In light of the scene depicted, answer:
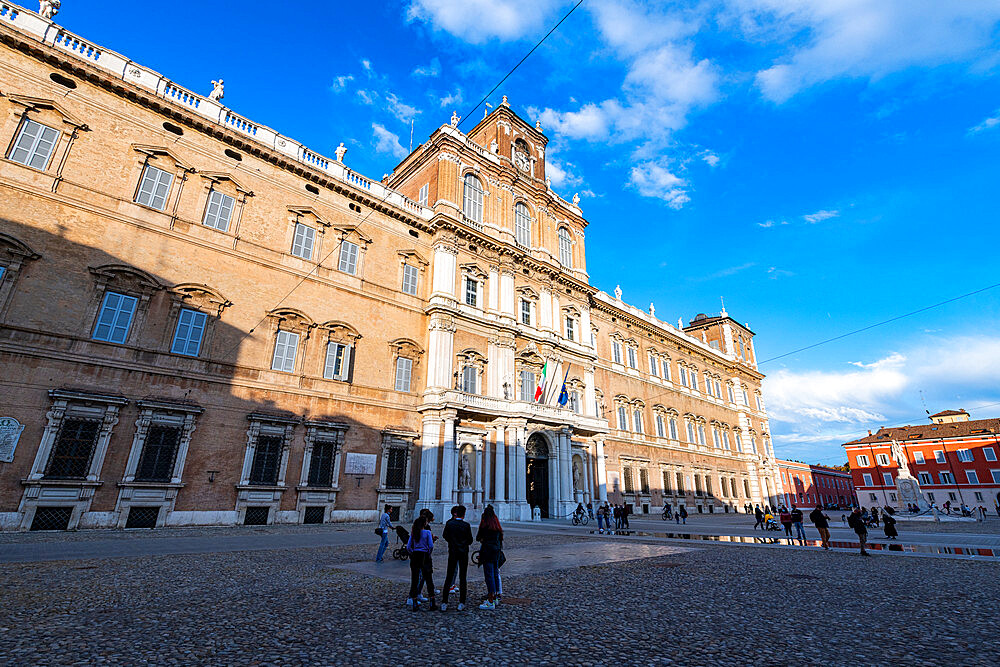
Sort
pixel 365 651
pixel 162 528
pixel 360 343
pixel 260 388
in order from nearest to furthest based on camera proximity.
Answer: pixel 365 651 < pixel 162 528 < pixel 260 388 < pixel 360 343

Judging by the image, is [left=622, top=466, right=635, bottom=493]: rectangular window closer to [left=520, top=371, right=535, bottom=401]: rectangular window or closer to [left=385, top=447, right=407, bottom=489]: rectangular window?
[left=520, top=371, right=535, bottom=401]: rectangular window

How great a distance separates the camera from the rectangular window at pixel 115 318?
16.5 metres

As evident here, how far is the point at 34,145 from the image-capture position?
16.6m

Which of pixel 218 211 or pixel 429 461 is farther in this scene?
pixel 429 461

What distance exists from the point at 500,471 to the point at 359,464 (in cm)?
735

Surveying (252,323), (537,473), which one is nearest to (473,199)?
(252,323)

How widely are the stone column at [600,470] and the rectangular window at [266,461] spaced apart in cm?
1977

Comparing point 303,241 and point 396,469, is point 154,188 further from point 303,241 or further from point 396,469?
point 396,469

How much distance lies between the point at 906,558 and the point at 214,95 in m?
30.0

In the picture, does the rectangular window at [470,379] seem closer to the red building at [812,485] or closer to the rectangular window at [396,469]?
the rectangular window at [396,469]

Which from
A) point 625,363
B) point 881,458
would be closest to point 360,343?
point 625,363

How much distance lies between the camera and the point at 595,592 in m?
7.77

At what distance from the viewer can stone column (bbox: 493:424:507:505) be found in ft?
80.6

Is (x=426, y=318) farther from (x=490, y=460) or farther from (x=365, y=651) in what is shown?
(x=365, y=651)
